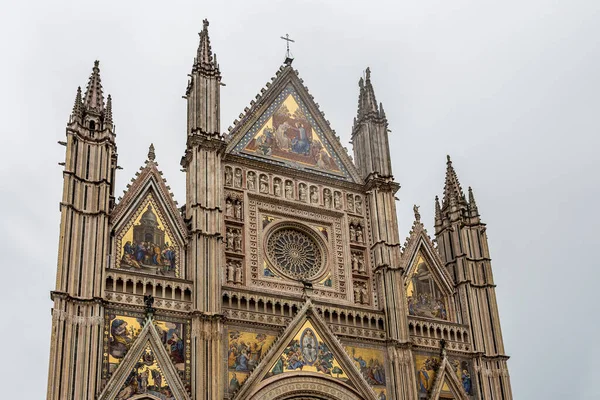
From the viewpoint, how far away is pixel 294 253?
2456 centimetres

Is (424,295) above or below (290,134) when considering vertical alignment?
below

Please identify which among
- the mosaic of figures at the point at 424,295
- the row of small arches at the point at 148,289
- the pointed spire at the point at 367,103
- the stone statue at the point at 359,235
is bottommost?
the row of small arches at the point at 148,289

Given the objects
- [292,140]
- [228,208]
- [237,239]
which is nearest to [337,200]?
[292,140]

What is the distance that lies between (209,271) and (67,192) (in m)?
4.31

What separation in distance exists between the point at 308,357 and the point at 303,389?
0.96 meters

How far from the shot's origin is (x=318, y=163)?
26453 millimetres

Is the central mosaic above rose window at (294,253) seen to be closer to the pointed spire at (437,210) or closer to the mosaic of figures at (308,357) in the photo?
the mosaic of figures at (308,357)

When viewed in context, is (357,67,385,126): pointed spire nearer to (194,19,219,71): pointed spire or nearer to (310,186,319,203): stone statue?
(310,186,319,203): stone statue

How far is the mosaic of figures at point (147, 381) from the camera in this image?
1969 cm

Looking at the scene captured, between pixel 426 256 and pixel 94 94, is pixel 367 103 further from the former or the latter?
pixel 94 94

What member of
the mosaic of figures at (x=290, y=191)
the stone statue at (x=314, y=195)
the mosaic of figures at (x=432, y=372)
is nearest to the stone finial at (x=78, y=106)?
the mosaic of figures at (x=290, y=191)

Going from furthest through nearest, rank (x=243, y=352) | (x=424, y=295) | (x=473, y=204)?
(x=473, y=204)
(x=424, y=295)
(x=243, y=352)

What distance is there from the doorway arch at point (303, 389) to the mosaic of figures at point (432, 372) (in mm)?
2313

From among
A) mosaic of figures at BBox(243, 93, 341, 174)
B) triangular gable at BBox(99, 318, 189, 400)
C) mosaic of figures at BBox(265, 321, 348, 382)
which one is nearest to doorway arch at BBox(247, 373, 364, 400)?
mosaic of figures at BBox(265, 321, 348, 382)
